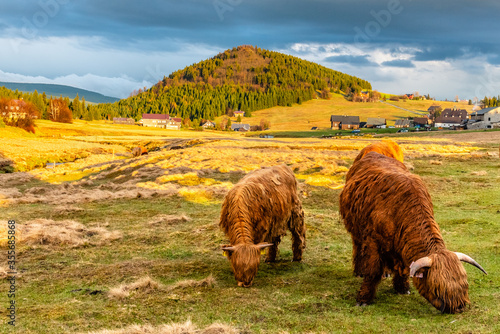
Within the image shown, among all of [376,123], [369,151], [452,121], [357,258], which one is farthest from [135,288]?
[376,123]

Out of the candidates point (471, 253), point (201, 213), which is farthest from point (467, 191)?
point (201, 213)

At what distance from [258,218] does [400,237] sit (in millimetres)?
3894

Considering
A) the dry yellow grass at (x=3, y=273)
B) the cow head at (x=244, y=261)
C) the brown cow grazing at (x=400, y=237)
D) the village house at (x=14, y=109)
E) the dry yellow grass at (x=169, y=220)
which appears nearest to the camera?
the brown cow grazing at (x=400, y=237)

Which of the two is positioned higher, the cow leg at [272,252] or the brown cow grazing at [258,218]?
the brown cow grazing at [258,218]

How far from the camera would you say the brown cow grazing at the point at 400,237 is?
654 centimetres

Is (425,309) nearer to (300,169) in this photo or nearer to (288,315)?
(288,315)

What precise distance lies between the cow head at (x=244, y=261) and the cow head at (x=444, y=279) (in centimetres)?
377

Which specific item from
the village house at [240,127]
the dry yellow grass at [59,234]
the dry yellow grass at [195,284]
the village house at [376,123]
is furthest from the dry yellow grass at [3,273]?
the village house at [240,127]

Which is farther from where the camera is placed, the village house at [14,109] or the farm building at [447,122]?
the farm building at [447,122]

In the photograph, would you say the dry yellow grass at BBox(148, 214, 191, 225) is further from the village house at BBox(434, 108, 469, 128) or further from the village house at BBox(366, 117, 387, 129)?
the village house at BBox(366, 117, 387, 129)

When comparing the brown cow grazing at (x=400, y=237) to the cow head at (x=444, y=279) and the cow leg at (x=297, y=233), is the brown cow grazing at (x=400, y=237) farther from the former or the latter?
the cow leg at (x=297, y=233)

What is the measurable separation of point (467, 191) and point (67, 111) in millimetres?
153938

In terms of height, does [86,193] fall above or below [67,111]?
below

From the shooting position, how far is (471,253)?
11391 millimetres
